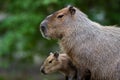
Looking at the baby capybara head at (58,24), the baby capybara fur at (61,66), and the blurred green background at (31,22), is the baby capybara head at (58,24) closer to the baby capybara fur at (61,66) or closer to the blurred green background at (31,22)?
the baby capybara fur at (61,66)

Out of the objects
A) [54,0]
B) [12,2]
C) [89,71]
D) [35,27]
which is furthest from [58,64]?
[12,2]

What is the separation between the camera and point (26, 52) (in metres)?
13.7

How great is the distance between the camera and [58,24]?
24.7ft

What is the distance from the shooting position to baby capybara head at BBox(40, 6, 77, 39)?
7445mm

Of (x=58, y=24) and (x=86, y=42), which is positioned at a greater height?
(x=58, y=24)

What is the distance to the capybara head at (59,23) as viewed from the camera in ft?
24.4

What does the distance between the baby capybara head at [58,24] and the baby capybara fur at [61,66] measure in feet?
2.14

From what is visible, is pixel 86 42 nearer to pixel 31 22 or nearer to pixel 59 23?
pixel 59 23

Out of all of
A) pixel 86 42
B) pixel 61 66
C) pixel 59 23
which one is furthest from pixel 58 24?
pixel 61 66

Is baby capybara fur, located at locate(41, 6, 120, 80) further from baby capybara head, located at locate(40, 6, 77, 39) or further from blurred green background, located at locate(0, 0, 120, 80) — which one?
blurred green background, located at locate(0, 0, 120, 80)

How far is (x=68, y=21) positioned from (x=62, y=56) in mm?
858

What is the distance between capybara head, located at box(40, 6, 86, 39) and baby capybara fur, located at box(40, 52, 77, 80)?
0.64 metres

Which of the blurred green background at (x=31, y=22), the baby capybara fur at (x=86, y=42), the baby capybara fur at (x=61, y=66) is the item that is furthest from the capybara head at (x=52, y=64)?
the blurred green background at (x=31, y=22)

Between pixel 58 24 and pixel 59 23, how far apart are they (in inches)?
0.8
